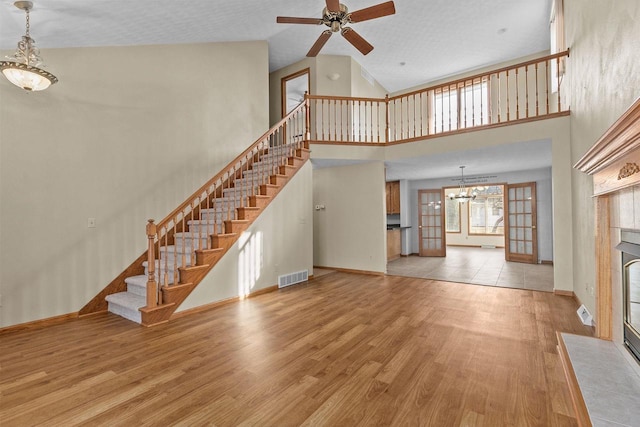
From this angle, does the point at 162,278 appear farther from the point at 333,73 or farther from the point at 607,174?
the point at 333,73

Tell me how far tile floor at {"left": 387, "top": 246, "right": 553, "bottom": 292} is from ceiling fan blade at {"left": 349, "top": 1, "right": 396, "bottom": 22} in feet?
15.2

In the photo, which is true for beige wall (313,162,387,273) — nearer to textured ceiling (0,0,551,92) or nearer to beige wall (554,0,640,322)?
textured ceiling (0,0,551,92)

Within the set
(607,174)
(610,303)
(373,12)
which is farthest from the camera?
(373,12)

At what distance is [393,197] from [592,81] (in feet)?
21.6

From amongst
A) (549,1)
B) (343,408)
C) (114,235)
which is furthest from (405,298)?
(549,1)

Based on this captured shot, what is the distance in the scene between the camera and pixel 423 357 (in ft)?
8.43

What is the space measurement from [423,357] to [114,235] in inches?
164

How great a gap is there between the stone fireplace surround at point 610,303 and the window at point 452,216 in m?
10.6

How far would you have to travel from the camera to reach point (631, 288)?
2.24 m

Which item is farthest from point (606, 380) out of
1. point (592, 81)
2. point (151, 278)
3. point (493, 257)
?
point (493, 257)

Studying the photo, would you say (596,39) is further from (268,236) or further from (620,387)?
(268,236)

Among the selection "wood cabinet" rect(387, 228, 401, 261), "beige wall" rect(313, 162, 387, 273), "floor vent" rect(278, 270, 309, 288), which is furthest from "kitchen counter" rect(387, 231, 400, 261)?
"floor vent" rect(278, 270, 309, 288)

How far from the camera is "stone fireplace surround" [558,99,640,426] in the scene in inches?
64.0

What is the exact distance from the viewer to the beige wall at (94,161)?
10.9 feet
